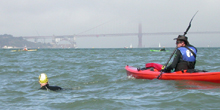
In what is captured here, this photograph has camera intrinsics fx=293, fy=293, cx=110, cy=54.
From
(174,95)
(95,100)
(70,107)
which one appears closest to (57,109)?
(70,107)

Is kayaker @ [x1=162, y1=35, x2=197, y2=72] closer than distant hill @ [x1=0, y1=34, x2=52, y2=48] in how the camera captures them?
Yes

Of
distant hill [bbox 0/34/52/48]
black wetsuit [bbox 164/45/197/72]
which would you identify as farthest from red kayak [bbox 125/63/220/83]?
distant hill [bbox 0/34/52/48]

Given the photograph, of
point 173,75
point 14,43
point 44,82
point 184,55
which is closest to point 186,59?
point 184,55

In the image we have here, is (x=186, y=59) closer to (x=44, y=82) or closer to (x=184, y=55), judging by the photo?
(x=184, y=55)

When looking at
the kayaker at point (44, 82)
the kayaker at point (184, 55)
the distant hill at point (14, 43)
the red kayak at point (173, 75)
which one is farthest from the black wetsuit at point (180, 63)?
the distant hill at point (14, 43)

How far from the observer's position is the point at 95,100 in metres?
5.91

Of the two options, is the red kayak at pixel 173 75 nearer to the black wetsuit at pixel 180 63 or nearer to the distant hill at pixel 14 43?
the black wetsuit at pixel 180 63

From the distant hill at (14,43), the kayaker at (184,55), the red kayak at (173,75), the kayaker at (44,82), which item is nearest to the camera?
the kayaker at (44,82)

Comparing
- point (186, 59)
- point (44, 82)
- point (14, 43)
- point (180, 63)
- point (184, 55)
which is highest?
point (14, 43)

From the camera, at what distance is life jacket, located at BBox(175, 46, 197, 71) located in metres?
7.59

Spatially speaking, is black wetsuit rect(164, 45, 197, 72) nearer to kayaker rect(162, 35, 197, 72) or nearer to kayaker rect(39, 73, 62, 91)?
kayaker rect(162, 35, 197, 72)

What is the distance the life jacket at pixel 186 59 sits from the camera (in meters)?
7.59

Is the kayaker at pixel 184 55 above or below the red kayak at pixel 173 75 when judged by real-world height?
above

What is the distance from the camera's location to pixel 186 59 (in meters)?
7.67
